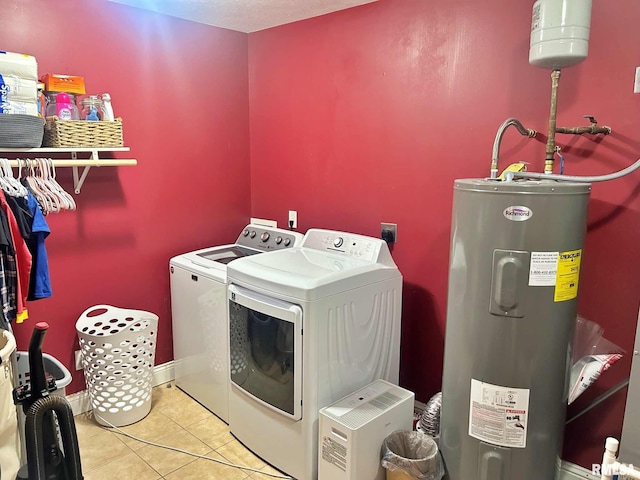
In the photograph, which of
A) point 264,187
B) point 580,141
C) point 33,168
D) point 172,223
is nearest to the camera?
point 580,141

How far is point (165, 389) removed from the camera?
9.75 feet

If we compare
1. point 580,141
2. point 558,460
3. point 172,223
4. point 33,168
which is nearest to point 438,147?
point 580,141

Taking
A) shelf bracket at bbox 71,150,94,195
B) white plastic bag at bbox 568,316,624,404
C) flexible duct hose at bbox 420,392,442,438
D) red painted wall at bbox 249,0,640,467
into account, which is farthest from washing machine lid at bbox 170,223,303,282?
white plastic bag at bbox 568,316,624,404

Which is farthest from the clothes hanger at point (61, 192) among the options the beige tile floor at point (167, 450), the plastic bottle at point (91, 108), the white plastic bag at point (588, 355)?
the white plastic bag at point (588, 355)

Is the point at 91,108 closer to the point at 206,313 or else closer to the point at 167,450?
the point at 206,313

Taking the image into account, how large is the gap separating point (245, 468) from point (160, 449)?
0.47 metres

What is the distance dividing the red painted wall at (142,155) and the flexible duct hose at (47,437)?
1210 mm

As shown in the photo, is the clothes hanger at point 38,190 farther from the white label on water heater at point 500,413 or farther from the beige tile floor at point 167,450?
the white label on water heater at point 500,413

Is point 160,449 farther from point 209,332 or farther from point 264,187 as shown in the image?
point 264,187

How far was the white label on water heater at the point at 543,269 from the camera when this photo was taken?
1.61 m

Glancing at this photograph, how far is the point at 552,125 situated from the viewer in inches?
73.7

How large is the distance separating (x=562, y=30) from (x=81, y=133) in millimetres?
2113

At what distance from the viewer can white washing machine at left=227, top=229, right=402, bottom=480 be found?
6.58 ft

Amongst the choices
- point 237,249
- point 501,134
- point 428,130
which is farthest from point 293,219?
point 501,134
